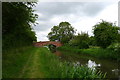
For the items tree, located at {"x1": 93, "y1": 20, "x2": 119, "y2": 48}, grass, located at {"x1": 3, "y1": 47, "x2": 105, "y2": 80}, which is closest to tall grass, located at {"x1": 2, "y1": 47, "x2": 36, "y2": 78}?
grass, located at {"x1": 3, "y1": 47, "x2": 105, "y2": 80}

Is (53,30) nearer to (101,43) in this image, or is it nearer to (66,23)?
(66,23)

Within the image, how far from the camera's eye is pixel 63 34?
2282 inches

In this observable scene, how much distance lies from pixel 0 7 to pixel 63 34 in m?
51.8

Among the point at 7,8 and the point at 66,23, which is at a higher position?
the point at 66,23

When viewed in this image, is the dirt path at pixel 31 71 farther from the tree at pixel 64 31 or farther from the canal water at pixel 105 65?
the tree at pixel 64 31

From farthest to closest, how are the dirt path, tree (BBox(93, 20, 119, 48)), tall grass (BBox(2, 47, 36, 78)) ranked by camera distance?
tree (BBox(93, 20, 119, 48))
the dirt path
tall grass (BBox(2, 47, 36, 78))

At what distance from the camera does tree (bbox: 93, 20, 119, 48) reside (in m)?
18.7

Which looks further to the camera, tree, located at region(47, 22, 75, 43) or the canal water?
tree, located at region(47, 22, 75, 43)

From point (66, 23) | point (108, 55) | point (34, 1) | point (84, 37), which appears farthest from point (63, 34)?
point (34, 1)

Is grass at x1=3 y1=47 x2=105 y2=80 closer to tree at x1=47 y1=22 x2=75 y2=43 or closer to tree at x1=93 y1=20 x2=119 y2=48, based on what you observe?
tree at x1=93 y1=20 x2=119 y2=48

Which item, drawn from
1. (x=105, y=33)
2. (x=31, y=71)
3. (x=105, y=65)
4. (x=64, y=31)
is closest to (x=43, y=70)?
(x=31, y=71)

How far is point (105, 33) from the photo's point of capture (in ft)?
62.4

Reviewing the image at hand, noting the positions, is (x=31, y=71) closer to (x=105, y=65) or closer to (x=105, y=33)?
(x=105, y=65)

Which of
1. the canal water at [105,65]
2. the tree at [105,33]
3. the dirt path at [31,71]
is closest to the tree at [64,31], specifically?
the tree at [105,33]
